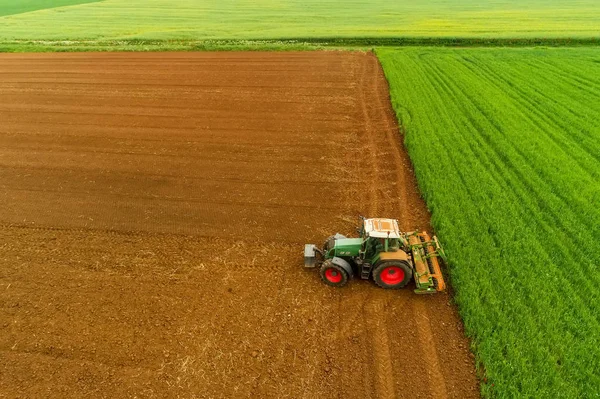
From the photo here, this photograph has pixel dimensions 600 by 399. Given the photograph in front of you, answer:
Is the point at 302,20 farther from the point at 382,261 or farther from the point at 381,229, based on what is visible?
the point at 382,261

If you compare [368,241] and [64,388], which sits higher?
[368,241]

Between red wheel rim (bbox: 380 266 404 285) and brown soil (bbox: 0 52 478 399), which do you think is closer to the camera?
brown soil (bbox: 0 52 478 399)

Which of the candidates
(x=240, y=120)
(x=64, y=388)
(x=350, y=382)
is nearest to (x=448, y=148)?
(x=240, y=120)

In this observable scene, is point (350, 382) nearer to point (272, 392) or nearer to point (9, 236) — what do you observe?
point (272, 392)

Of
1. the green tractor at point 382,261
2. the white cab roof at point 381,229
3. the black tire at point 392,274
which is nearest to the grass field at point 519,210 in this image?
the green tractor at point 382,261

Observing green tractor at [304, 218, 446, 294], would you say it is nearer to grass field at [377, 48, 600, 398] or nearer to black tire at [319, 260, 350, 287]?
black tire at [319, 260, 350, 287]

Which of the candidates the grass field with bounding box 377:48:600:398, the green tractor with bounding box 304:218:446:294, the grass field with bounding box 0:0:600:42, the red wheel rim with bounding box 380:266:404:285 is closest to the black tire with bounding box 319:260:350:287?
the green tractor with bounding box 304:218:446:294

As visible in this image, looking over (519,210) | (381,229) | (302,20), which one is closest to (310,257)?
(381,229)
